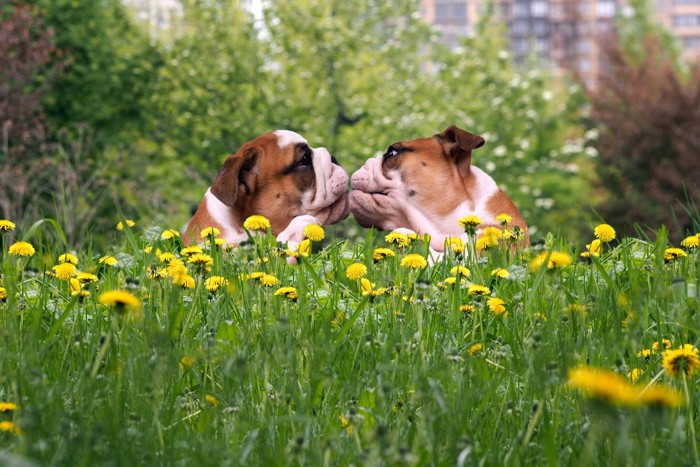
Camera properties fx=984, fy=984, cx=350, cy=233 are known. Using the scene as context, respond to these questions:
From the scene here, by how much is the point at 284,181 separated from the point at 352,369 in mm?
2366

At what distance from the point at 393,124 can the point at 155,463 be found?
1689 centimetres

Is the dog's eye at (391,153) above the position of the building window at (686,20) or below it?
above

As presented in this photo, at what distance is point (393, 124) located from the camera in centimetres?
1889

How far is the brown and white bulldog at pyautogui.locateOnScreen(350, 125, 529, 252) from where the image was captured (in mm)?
5504

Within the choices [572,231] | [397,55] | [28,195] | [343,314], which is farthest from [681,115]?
[343,314]

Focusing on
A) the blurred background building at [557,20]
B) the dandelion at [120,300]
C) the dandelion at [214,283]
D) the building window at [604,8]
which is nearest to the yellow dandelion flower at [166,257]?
the dandelion at [214,283]

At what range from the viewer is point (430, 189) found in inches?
219

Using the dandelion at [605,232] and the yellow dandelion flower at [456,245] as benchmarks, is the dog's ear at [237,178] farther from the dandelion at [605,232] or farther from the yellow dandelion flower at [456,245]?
the dandelion at [605,232]

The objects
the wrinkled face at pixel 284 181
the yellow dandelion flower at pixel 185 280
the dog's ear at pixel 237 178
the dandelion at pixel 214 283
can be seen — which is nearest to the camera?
the yellow dandelion flower at pixel 185 280

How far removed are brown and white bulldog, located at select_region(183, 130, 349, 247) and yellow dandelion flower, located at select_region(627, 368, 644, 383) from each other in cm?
248

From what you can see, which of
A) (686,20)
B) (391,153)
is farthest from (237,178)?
(686,20)

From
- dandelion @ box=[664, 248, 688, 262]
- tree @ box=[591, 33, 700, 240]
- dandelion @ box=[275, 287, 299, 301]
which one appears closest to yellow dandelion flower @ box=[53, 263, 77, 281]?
dandelion @ box=[275, 287, 299, 301]

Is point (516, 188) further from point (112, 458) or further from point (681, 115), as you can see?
point (112, 458)

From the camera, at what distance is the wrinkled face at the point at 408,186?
555 centimetres
